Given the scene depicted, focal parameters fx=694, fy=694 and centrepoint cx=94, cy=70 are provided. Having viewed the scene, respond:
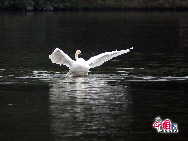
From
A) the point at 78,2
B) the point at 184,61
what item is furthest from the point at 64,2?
the point at 184,61

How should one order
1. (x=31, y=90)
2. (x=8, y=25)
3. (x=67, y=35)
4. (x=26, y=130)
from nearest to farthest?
1. (x=26, y=130)
2. (x=31, y=90)
3. (x=67, y=35)
4. (x=8, y=25)

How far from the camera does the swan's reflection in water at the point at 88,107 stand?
738 inches

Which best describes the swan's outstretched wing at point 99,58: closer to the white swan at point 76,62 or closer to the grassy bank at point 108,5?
the white swan at point 76,62

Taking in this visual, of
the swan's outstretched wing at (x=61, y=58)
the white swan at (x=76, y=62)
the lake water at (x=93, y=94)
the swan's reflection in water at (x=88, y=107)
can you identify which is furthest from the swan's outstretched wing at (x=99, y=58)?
the swan's reflection in water at (x=88, y=107)

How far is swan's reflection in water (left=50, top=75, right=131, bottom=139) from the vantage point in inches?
738

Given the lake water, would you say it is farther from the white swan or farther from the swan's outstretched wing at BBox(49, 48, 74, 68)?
the swan's outstretched wing at BBox(49, 48, 74, 68)

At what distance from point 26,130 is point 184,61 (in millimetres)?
17336

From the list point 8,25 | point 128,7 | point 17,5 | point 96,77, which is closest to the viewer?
point 96,77

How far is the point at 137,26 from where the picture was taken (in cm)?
6594

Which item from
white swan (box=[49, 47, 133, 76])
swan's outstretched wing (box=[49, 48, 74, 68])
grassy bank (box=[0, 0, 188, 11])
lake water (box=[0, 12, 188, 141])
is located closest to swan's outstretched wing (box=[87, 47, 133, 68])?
white swan (box=[49, 47, 133, 76])

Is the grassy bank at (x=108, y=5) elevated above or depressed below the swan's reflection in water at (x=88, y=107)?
below

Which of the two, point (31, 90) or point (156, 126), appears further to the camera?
point (31, 90)

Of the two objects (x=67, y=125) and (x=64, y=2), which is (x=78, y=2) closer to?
(x=64, y=2)

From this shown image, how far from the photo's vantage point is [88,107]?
71.0 feet
